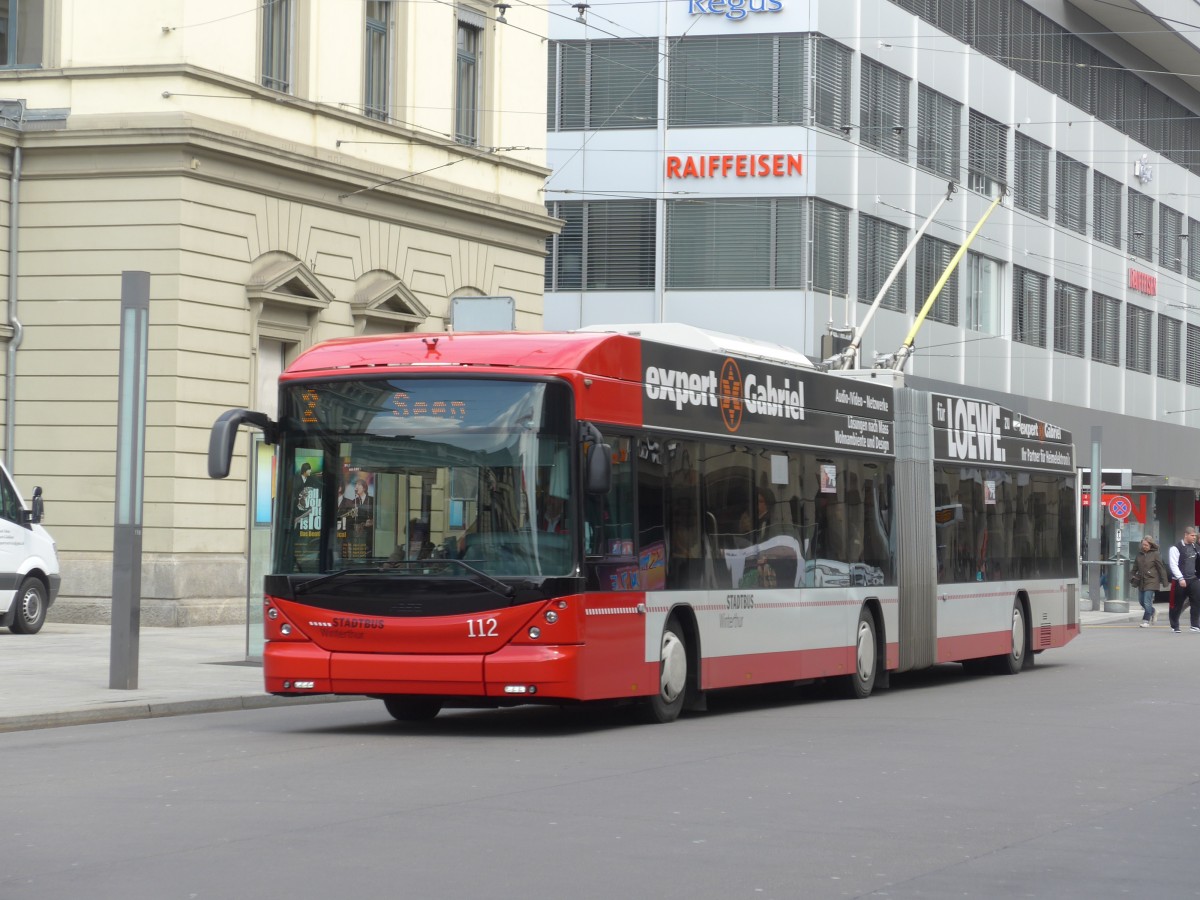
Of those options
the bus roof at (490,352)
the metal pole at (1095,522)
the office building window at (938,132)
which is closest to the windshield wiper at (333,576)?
the bus roof at (490,352)

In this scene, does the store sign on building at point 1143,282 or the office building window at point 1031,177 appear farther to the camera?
the store sign on building at point 1143,282

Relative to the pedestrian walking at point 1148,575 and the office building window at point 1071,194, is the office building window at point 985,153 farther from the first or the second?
the pedestrian walking at point 1148,575

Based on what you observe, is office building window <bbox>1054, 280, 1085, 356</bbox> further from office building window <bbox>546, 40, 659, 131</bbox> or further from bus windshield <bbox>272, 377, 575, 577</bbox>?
bus windshield <bbox>272, 377, 575, 577</bbox>

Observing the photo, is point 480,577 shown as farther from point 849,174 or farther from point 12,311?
point 849,174

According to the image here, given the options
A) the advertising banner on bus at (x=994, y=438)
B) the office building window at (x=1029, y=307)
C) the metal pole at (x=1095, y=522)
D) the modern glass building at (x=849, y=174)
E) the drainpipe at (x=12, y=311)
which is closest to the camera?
the advertising banner on bus at (x=994, y=438)

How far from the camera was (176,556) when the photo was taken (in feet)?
85.0

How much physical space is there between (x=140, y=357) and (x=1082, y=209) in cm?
4243

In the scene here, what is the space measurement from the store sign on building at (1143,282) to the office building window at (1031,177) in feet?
25.4

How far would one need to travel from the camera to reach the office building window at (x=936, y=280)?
45688 millimetres

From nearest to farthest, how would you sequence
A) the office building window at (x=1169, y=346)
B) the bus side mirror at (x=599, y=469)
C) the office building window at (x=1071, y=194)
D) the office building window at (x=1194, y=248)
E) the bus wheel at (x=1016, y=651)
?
the bus side mirror at (x=599, y=469) < the bus wheel at (x=1016, y=651) < the office building window at (x=1071, y=194) < the office building window at (x=1169, y=346) < the office building window at (x=1194, y=248)

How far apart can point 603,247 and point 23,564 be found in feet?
68.5

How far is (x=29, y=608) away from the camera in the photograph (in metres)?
23.9

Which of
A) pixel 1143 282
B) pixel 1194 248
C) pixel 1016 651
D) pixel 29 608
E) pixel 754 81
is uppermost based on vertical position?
pixel 1194 248

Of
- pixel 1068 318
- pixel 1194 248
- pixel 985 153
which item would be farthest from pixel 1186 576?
pixel 1194 248
